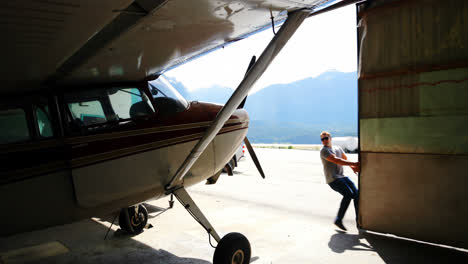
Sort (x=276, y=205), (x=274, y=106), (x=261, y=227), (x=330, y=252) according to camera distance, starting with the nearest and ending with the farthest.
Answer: (x=330, y=252)
(x=261, y=227)
(x=276, y=205)
(x=274, y=106)

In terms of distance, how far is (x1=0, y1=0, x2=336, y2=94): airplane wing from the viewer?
1.88 metres

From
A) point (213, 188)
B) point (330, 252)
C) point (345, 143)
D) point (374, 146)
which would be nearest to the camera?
point (330, 252)

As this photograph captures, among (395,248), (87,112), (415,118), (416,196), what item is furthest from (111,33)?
(395,248)

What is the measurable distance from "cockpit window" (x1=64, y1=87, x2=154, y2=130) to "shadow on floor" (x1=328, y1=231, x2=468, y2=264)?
2.98m

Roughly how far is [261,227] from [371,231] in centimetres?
161

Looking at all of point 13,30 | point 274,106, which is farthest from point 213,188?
point 274,106

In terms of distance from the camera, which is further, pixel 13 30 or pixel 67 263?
pixel 67 263

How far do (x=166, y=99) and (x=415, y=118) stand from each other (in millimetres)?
3098

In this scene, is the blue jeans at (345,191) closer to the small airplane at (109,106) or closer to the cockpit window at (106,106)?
the small airplane at (109,106)

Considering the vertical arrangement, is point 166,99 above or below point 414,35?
below

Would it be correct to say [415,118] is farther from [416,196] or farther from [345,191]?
[345,191]

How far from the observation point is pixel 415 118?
4.09 metres

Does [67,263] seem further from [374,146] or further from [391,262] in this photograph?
[374,146]

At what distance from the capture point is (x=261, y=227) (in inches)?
202
